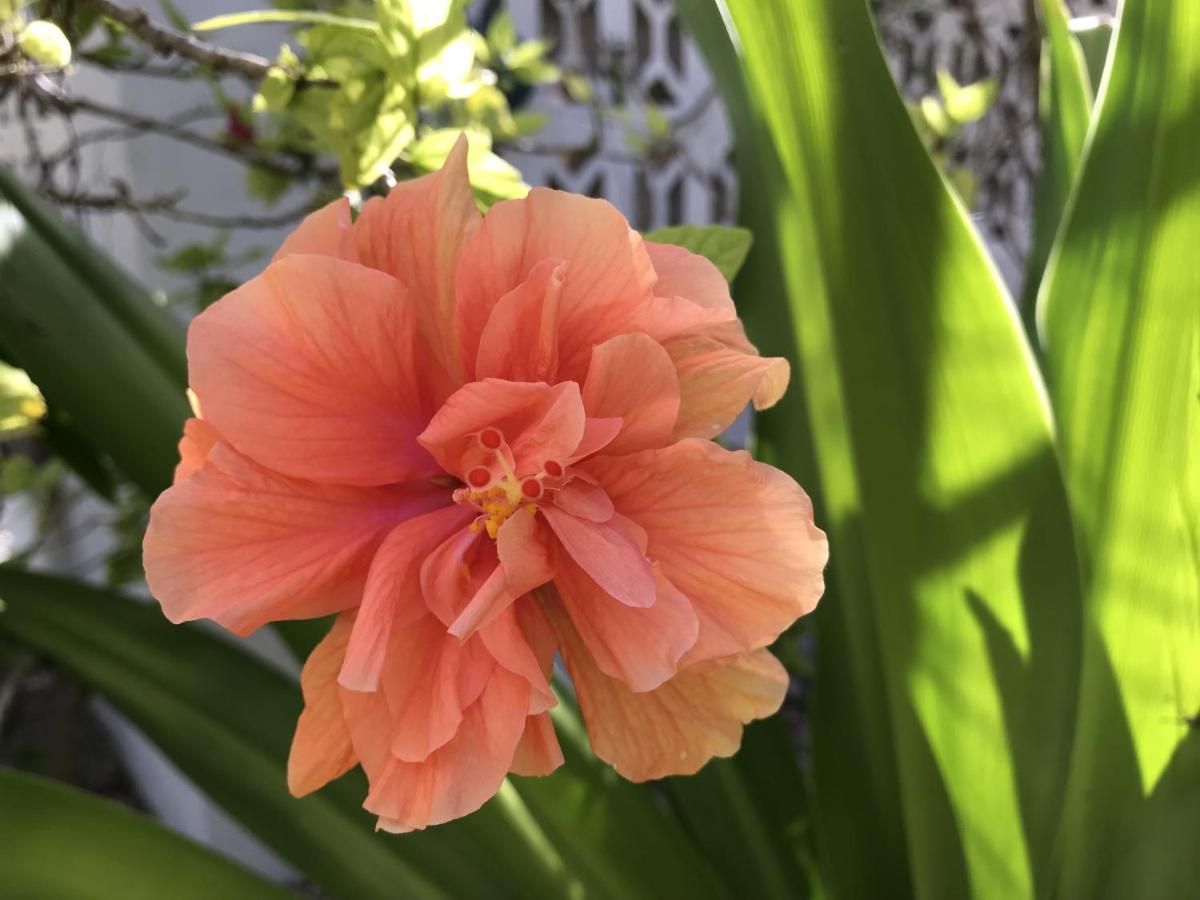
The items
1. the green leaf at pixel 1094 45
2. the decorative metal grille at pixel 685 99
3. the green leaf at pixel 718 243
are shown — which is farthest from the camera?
the decorative metal grille at pixel 685 99

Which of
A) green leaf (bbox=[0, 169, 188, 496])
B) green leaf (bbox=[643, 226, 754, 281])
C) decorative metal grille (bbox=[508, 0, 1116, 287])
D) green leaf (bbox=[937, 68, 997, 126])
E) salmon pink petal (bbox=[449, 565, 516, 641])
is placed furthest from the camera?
decorative metal grille (bbox=[508, 0, 1116, 287])

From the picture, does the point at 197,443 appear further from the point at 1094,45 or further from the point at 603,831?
the point at 1094,45

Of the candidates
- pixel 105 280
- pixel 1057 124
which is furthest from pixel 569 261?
pixel 1057 124

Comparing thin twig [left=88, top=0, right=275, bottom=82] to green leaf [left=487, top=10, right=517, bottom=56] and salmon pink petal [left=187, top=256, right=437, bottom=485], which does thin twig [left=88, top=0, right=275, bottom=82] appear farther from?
green leaf [left=487, top=10, right=517, bottom=56]

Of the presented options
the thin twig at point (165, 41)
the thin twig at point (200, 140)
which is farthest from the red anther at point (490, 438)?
the thin twig at point (200, 140)

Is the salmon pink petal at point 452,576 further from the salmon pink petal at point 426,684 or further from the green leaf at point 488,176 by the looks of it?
the green leaf at point 488,176

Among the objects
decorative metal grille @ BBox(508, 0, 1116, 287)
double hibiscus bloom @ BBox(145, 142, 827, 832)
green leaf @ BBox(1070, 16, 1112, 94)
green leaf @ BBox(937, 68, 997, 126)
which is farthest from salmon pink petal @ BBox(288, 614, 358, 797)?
decorative metal grille @ BBox(508, 0, 1116, 287)
